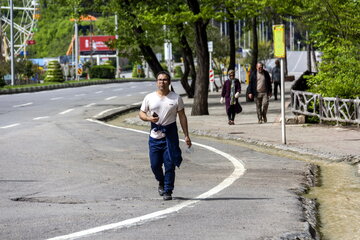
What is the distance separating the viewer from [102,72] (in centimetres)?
8862

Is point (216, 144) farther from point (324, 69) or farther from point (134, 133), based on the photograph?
point (324, 69)

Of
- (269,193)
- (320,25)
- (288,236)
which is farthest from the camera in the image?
(320,25)

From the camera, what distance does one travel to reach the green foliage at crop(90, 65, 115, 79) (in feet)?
290

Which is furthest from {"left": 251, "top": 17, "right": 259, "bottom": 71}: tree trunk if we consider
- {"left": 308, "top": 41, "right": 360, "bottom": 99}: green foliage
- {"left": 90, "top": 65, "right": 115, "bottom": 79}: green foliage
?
{"left": 90, "top": 65, "right": 115, "bottom": 79}: green foliage

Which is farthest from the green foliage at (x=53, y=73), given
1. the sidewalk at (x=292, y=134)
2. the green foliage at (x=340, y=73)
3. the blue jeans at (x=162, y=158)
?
the blue jeans at (x=162, y=158)

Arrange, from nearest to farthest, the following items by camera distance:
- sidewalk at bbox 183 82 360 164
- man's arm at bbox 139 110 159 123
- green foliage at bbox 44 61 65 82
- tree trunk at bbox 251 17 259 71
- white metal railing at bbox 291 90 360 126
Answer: man's arm at bbox 139 110 159 123
sidewalk at bbox 183 82 360 164
white metal railing at bbox 291 90 360 126
tree trunk at bbox 251 17 259 71
green foliage at bbox 44 61 65 82

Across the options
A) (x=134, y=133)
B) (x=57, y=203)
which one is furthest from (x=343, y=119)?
(x=57, y=203)

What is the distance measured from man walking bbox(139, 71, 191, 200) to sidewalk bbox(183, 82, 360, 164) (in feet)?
20.5

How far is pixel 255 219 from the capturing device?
924 cm

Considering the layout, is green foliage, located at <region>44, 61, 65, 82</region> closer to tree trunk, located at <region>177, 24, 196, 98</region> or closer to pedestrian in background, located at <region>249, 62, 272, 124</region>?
tree trunk, located at <region>177, 24, 196, 98</region>

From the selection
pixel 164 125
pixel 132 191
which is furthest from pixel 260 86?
pixel 164 125

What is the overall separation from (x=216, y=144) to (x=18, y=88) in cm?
3656

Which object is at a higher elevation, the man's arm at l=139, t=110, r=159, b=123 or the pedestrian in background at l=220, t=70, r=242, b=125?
the man's arm at l=139, t=110, r=159, b=123

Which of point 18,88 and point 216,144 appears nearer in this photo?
point 216,144
